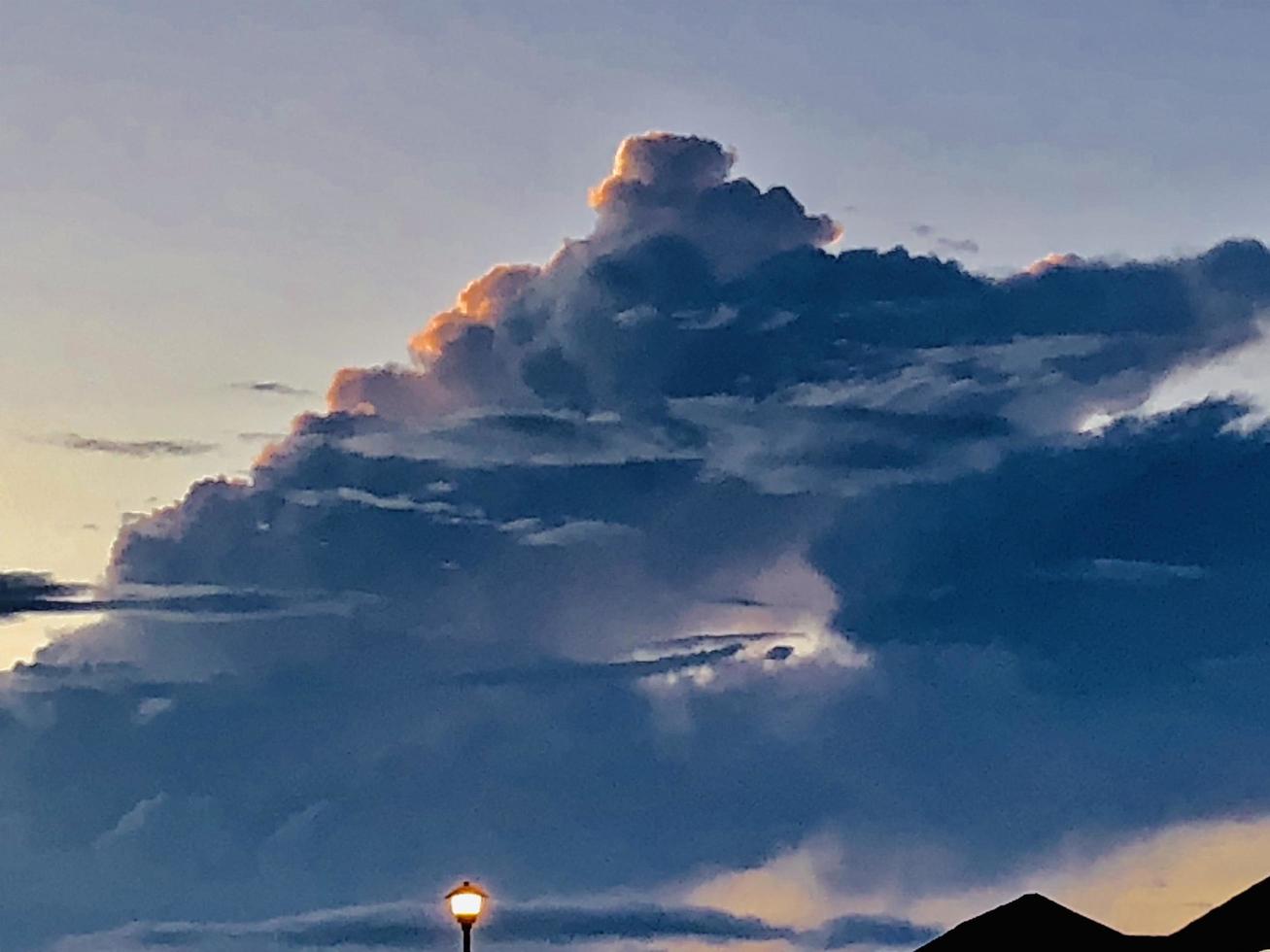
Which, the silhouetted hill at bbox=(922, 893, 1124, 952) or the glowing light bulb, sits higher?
the glowing light bulb

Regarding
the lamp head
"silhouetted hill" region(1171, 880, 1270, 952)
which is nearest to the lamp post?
the lamp head

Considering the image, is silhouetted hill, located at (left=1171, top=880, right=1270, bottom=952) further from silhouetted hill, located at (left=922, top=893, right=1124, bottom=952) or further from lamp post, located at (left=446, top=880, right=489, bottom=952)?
lamp post, located at (left=446, top=880, right=489, bottom=952)

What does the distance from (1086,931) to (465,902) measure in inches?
459

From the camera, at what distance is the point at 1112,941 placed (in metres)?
41.6

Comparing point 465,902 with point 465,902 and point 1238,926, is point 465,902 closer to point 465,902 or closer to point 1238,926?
point 465,902

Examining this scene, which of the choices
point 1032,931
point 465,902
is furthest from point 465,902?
point 1032,931

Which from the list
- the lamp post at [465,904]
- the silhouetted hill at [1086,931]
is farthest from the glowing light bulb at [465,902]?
the silhouetted hill at [1086,931]

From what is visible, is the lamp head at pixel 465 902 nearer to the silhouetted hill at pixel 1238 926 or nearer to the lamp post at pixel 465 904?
the lamp post at pixel 465 904

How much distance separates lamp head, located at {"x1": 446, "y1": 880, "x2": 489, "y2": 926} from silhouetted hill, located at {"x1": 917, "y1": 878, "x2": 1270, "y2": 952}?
382 inches

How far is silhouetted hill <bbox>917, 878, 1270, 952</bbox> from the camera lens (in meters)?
41.2

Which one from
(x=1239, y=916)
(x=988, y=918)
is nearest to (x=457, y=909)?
(x=988, y=918)

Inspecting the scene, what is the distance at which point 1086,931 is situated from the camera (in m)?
41.3

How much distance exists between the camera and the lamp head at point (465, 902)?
48406mm

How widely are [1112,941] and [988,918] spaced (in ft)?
5.83
